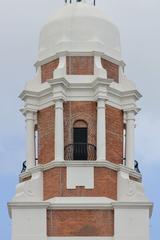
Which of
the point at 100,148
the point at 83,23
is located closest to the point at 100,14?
the point at 83,23

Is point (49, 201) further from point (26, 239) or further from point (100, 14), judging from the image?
point (100, 14)

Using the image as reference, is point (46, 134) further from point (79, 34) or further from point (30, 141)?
point (79, 34)

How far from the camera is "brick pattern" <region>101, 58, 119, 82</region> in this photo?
314 feet

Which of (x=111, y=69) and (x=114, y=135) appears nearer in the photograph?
(x=114, y=135)

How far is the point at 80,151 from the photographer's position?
306 ft

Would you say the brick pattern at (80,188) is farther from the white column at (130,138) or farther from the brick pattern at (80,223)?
the white column at (130,138)

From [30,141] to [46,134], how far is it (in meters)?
1.07

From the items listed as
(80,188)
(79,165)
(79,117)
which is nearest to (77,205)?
(80,188)

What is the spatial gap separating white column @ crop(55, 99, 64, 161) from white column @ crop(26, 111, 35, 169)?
1977mm

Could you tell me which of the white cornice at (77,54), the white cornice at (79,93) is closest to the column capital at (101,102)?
the white cornice at (79,93)

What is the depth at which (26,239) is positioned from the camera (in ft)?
296

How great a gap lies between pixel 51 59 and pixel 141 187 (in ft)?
27.2

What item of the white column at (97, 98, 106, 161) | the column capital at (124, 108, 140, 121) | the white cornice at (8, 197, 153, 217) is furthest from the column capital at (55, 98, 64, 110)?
the white cornice at (8, 197, 153, 217)

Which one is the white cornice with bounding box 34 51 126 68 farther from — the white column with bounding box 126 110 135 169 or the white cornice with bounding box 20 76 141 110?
the white column with bounding box 126 110 135 169
